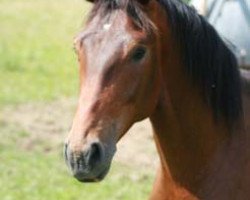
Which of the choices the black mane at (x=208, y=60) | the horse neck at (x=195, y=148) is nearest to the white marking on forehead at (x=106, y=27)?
the black mane at (x=208, y=60)

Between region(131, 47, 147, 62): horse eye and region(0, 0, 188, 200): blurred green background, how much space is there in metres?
0.42

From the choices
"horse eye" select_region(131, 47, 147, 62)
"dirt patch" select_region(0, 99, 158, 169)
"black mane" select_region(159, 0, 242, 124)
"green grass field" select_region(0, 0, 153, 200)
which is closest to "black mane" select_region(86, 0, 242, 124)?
"black mane" select_region(159, 0, 242, 124)

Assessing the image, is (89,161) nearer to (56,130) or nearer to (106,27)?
(106,27)

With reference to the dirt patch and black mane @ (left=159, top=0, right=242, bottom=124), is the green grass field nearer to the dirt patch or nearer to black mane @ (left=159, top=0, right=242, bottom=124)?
the dirt patch

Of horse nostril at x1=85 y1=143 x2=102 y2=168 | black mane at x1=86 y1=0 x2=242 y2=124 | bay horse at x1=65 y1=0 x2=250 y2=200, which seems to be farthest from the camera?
black mane at x1=86 y1=0 x2=242 y2=124

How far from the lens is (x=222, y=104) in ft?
12.4

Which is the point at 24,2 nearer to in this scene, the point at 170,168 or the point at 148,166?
the point at 148,166

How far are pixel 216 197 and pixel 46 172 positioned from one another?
3.93 m

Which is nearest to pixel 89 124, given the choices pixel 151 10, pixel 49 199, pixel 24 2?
pixel 151 10

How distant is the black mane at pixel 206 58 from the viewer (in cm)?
367

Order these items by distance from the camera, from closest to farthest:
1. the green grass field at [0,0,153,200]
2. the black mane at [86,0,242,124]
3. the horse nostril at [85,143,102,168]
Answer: the horse nostril at [85,143,102,168] → the black mane at [86,0,242,124] → the green grass field at [0,0,153,200]

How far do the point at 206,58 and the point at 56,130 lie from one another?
17.2 feet

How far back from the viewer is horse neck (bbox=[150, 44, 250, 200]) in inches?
148

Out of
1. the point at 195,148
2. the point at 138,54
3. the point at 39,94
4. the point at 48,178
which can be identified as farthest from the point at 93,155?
the point at 39,94
